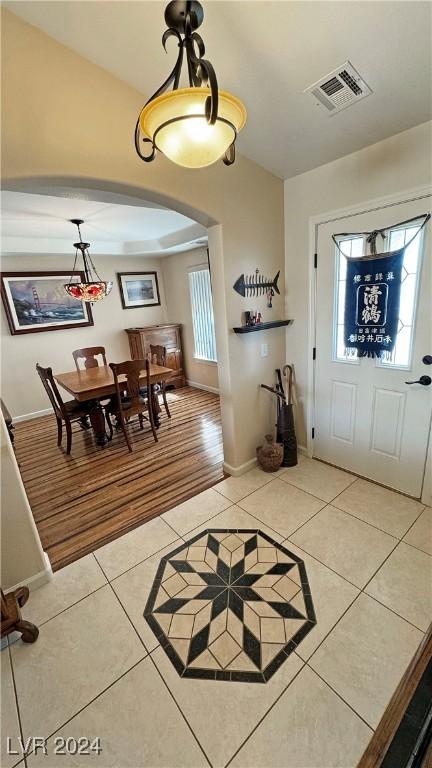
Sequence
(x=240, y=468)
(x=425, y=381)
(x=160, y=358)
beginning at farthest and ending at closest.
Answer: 1. (x=160, y=358)
2. (x=240, y=468)
3. (x=425, y=381)

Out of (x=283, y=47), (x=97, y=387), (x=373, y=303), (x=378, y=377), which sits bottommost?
(x=97, y=387)

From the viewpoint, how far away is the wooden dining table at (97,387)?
10.9 feet

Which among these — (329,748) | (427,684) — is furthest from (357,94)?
(329,748)

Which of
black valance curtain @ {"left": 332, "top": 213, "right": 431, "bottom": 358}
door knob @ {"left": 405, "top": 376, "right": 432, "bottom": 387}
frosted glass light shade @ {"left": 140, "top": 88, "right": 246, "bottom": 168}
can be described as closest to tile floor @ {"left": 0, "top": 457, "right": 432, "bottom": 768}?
door knob @ {"left": 405, "top": 376, "right": 432, "bottom": 387}

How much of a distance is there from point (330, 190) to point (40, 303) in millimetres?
4256

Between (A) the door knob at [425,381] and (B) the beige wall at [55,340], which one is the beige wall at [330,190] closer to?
(A) the door knob at [425,381]

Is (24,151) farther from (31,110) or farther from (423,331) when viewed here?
(423,331)

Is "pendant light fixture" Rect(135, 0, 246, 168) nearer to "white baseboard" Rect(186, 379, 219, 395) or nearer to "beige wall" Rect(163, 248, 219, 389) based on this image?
"beige wall" Rect(163, 248, 219, 389)

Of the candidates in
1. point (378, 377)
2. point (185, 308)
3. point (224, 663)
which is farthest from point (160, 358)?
point (224, 663)

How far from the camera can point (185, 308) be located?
5.53 meters

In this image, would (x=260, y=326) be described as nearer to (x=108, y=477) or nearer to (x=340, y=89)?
(x=340, y=89)

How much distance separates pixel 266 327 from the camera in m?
2.62

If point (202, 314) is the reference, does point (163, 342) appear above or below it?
below

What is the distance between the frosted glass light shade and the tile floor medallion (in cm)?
213
